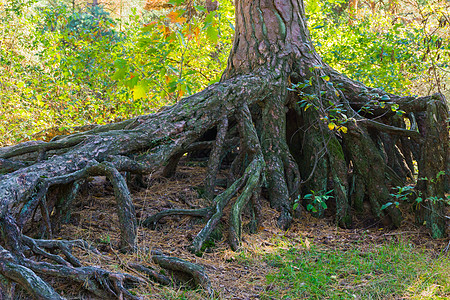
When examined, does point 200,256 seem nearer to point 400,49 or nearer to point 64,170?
point 64,170

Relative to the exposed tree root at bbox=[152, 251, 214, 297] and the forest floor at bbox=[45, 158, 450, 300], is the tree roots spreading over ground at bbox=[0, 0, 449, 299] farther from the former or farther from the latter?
the forest floor at bbox=[45, 158, 450, 300]

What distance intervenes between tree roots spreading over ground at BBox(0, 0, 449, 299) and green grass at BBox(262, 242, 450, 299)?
59 centimetres

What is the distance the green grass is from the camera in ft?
9.95

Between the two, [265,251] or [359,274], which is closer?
[359,274]

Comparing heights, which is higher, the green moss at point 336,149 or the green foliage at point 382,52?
the green foliage at point 382,52

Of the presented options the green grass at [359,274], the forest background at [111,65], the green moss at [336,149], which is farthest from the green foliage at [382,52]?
the green grass at [359,274]

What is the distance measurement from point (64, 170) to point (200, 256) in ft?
4.84

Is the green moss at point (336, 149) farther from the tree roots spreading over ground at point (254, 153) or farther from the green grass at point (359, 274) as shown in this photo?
the green grass at point (359, 274)

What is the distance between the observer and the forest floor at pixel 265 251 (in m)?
3.06

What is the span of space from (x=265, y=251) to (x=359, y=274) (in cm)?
95

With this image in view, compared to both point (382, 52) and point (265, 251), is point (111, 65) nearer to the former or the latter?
point (382, 52)

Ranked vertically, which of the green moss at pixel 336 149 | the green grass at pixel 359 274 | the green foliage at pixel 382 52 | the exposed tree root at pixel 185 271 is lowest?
the green grass at pixel 359 274

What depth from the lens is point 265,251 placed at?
156 inches

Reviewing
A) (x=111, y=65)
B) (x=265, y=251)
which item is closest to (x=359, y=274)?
(x=265, y=251)
